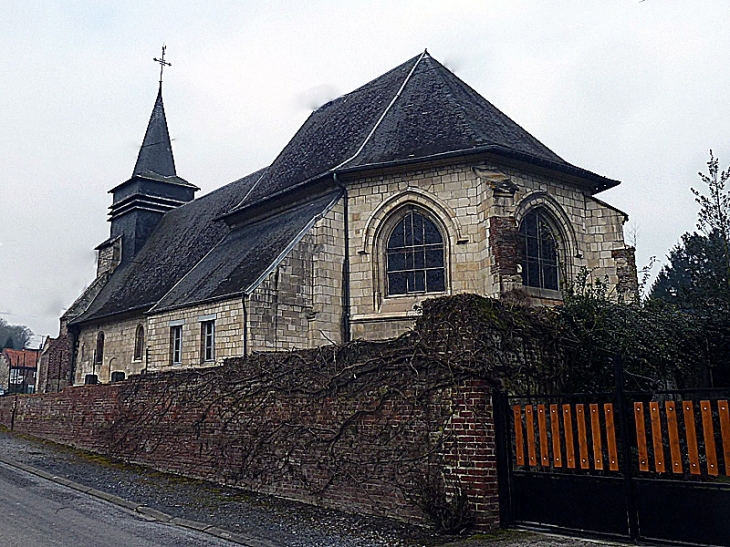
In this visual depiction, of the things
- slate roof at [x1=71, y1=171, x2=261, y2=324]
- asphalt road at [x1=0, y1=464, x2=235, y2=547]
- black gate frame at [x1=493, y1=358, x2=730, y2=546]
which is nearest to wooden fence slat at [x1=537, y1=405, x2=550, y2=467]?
black gate frame at [x1=493, y1=358, x2=730, y2=546]

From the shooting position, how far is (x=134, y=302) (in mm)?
24484

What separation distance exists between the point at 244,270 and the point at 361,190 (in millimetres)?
3416

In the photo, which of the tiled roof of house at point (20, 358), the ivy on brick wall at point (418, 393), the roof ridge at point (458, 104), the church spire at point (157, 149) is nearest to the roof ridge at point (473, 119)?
the roof ridge at point (458, 104)

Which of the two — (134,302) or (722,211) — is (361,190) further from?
(134,302)

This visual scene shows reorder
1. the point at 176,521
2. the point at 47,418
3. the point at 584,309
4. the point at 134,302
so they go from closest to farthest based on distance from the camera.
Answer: the point at 176,521, the point at 584,309, the point at 47,418, the point at 134,302

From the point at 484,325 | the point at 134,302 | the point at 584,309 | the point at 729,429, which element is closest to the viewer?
the point at 729,429

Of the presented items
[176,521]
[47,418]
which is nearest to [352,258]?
[176,521]

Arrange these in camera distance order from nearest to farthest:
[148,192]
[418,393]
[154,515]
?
[418,393], [154,515], [148,192]

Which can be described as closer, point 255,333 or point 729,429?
point 729,429

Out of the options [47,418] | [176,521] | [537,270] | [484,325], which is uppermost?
[537,270]

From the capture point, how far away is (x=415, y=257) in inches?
623

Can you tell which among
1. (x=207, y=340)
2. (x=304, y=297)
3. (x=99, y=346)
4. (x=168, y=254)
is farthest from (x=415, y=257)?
(x=99, y=346)

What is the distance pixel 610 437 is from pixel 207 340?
36.4 ft

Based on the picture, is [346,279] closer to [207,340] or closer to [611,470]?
[207,340]
